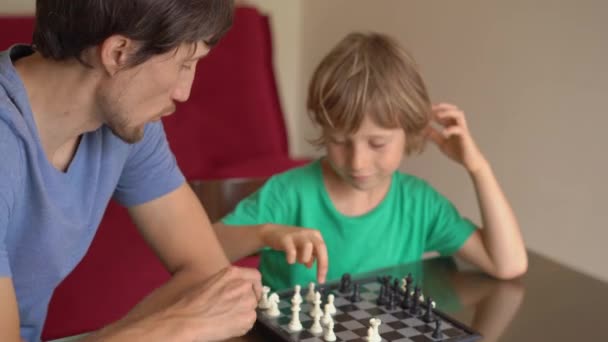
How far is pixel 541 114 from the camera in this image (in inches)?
95.0

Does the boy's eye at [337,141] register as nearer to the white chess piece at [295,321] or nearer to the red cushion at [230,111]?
the white chess piece at [295,321]

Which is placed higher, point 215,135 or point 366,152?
point 366,152

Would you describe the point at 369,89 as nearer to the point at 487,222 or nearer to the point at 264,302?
the point at 487,222

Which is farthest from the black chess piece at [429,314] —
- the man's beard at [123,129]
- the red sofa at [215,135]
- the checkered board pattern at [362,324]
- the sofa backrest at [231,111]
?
the sofa backrest at [231,111]

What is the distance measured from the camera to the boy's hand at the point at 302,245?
54.6 inches

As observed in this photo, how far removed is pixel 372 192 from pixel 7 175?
2.97 feet

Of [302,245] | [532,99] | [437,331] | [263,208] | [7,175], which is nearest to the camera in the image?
[7,175]

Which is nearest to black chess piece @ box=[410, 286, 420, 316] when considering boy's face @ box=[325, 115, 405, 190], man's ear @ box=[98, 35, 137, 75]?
boy's face @ box=[325, 115, 405, 190]

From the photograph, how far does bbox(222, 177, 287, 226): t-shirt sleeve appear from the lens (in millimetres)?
1647

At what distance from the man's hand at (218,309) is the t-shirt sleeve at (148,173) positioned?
1.06ft

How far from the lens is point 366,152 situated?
1.60 m

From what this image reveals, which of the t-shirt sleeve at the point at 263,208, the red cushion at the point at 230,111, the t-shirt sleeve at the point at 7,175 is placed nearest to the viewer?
the t-shirt sleeve at the point at 7,175

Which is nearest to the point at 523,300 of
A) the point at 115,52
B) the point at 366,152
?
the point at 366,152

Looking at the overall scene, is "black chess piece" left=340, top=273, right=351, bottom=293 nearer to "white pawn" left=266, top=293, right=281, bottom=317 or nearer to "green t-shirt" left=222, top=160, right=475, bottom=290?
"white pawn" left=266, top=293, right=281, bottom=317
